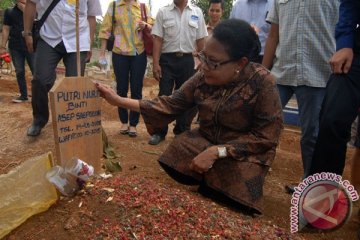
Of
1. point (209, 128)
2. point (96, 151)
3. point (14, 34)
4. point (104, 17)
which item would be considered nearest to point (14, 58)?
point (14, 34)

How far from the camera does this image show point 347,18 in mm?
2221

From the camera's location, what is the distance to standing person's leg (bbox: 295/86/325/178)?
283 centimetres

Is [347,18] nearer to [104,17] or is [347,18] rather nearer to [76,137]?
[76,137]

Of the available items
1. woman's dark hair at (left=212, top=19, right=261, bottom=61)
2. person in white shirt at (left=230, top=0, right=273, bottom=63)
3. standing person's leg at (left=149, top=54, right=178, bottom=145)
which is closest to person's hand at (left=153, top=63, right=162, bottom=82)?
standing person's leg at (left=149, top=54, right=178, bottom=145)

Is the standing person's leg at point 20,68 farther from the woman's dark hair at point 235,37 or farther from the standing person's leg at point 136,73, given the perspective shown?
the woman's dark hair at point 235,37

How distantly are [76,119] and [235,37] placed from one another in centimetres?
115

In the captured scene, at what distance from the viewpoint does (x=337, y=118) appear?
2064 mm

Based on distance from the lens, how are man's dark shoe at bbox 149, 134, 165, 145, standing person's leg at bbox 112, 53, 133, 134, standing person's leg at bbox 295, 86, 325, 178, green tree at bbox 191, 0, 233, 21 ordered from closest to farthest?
standing person's leg at bbox 295, 86, 325, 178 → man's dark shoe at bbox 149, 134, 165, 145 → standing person's leg at bbox 112, 53, 133, 134 → green tree at bbox 191, 0, 233, 21

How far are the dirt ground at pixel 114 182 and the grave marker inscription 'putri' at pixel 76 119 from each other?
0.27 m

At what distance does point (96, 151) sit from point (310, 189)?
1.47 m

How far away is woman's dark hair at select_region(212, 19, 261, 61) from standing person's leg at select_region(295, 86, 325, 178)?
2.42 feet

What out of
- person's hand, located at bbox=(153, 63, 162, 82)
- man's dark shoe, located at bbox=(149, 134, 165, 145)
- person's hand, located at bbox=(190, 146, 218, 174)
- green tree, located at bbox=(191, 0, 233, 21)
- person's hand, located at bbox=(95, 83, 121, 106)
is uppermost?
green tree, located at bbox=(191, 0, 233, 21)

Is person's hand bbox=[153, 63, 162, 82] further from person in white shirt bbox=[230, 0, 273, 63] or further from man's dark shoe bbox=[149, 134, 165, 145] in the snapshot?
person in white shirt bbox=[230, 0, 273, 63]

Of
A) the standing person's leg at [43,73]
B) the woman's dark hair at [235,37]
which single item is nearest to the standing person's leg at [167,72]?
the standing person's leg at [43,73]
